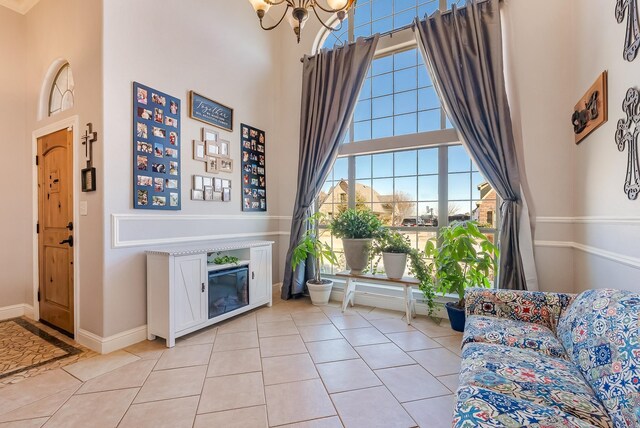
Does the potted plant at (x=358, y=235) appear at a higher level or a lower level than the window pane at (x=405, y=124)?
lower

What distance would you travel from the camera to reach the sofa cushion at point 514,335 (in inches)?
63.5

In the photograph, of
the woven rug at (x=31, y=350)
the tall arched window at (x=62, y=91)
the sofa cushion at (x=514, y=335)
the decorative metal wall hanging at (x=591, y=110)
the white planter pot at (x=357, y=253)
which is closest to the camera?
the sofa cushion at (x=514, y=335)

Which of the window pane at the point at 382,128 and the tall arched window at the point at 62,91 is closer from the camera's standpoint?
the tall arched window at the point at 62,91

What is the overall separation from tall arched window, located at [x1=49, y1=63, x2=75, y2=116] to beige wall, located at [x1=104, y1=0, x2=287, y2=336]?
0.89 meters

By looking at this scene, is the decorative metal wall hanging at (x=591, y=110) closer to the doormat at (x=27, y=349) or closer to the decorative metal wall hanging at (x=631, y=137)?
the decorative metal wall hanging at (x=631, y=137)

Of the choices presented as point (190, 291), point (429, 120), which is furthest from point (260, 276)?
point (429, 120)

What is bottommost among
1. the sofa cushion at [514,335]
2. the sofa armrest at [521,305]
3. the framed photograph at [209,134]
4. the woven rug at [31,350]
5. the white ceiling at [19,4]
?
the woven rug at [31,350]

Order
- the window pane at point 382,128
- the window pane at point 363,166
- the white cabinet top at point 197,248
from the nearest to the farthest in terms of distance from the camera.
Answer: the white cabinet top at point 197,248 → the window pane at point 382,128 → the window pane at point 363,166

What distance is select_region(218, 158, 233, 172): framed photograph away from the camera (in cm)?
353

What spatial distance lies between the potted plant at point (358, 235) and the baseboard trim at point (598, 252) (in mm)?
1653

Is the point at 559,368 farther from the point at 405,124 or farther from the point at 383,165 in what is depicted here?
the point at 405,124

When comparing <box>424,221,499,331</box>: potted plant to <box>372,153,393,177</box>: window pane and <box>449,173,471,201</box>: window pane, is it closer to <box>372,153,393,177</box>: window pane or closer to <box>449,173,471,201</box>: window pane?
<box>449,173,471,201</box>: window pane

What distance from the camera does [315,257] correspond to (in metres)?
3.92

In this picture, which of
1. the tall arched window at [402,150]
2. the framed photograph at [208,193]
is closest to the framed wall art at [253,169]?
the framed photograph at [208,193]
